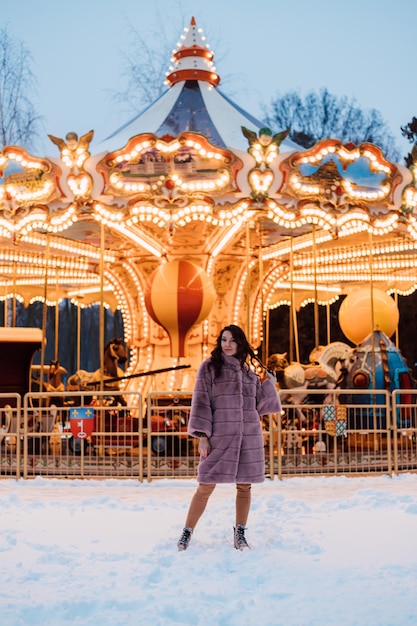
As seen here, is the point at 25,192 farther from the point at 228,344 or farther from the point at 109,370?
the point at 228,344

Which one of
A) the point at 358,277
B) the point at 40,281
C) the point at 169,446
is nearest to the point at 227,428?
the point at 169,446


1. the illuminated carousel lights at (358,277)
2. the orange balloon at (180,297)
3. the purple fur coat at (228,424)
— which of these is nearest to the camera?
the purple fur coat at (228,424)

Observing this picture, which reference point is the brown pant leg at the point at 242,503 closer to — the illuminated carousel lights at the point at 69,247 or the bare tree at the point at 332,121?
the illuminated carousel lights at the point at 69,247

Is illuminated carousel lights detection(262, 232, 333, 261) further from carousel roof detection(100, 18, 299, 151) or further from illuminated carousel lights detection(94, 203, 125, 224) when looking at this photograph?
illuminated carousel lights detection(94, 203, 125, 224)

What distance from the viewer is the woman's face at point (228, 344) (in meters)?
5.27

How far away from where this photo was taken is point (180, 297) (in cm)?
1252

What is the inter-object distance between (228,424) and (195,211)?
20.4 feet

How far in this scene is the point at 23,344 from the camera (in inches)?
513

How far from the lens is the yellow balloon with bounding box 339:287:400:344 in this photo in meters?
14.7

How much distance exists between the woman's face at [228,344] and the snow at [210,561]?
1280 mm

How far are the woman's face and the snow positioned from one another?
1.28 meters

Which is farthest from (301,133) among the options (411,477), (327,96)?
(411,477)

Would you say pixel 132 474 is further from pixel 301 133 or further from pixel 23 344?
pixel 301 133

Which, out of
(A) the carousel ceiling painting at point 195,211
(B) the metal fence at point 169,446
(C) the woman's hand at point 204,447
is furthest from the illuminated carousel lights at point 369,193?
(C) the woman's hand at point 204,447
